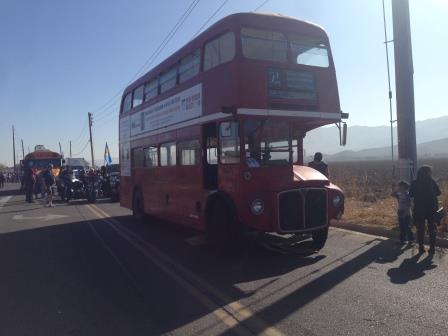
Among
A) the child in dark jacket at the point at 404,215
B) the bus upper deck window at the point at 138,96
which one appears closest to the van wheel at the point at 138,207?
the bus upper deck window at the point at 138,96

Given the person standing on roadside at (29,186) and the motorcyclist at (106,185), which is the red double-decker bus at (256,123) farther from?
the person standing on roadside at (29,186)

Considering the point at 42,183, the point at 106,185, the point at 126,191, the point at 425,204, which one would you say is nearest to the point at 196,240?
the point at 425,204

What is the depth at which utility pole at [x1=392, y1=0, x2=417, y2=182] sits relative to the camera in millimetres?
10594

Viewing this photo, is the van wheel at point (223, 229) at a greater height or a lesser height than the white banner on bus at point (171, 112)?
lesser

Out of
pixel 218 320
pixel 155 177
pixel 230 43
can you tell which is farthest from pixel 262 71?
pixel 155 177

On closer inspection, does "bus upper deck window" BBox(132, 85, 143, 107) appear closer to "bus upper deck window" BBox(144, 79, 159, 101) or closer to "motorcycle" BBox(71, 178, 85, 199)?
"bus upper deck window" BBox(144, 79, 159, 101)

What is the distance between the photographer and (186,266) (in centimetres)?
796

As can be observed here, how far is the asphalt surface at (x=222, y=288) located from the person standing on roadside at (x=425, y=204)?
338 mm

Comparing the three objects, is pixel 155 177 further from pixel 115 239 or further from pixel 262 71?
pixel 262 71

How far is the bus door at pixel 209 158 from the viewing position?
905cm

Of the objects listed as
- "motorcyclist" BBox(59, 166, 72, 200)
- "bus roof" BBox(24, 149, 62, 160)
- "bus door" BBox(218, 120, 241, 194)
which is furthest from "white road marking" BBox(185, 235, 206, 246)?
"bus roof" BBox(24, 149, 62, 160)

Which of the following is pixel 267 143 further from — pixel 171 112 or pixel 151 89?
pixel 151 89

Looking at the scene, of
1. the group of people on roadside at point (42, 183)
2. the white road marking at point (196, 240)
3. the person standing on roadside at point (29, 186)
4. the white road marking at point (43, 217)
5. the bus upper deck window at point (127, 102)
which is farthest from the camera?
the person standing on roadside at point (29, 186)

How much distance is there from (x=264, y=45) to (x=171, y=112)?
10.8 feet
